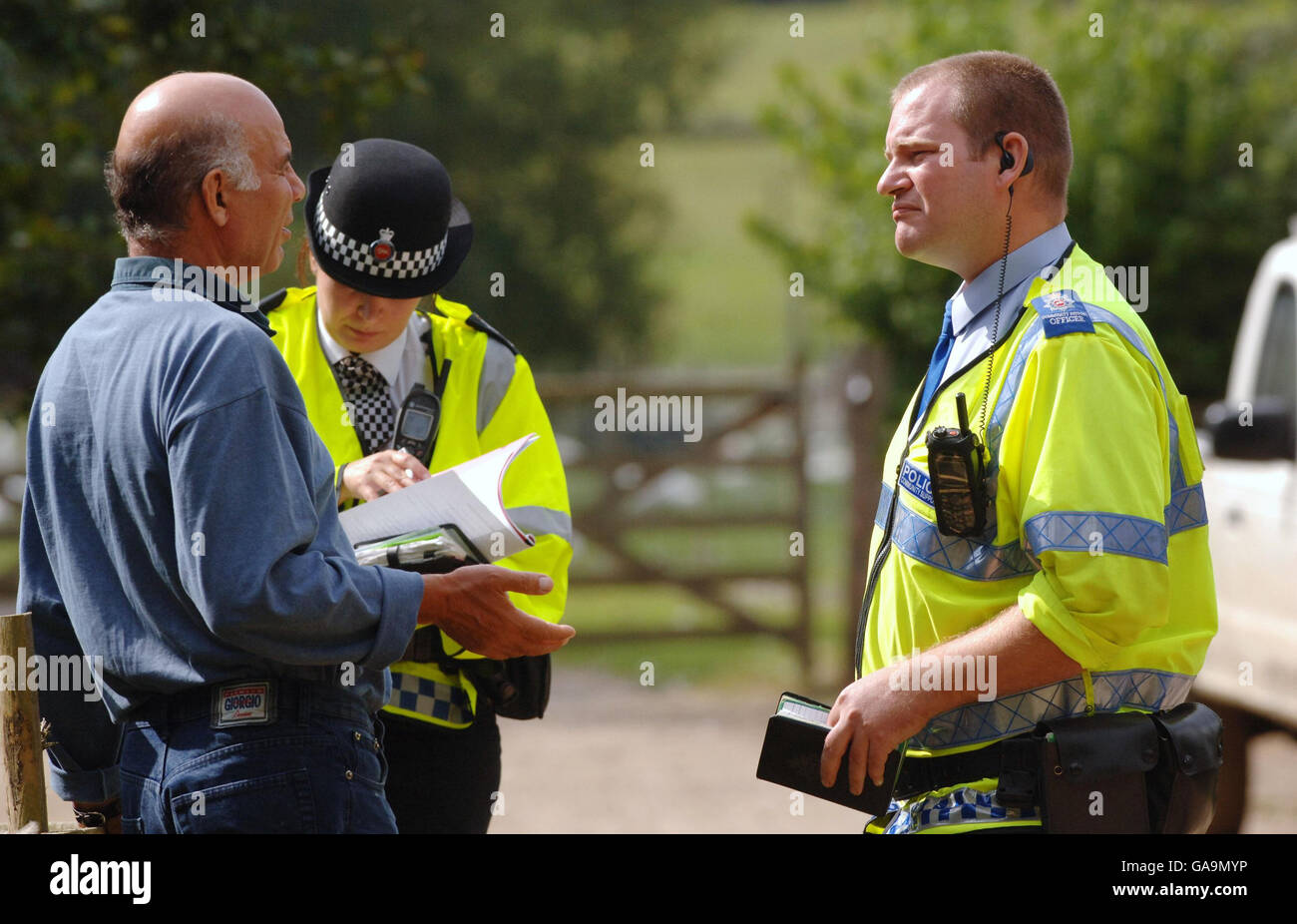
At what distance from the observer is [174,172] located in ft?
7.30

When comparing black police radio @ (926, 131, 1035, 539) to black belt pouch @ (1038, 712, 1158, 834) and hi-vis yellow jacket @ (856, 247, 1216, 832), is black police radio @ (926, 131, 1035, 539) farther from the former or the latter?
black belt pouch @ (1038, 712, 1158, 834)

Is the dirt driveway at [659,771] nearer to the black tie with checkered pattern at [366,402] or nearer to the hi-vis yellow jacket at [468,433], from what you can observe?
the hi-vis yellow jacket at [468,433]

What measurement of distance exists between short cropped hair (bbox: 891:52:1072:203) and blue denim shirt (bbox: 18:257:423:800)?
1201 millimetres

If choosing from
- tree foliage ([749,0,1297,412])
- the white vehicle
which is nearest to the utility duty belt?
the white vehicle

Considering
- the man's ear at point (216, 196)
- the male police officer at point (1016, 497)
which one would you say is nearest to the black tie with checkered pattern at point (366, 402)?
the man's ear at point (216, 196)

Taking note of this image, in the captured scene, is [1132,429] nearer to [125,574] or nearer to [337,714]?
[337,714]

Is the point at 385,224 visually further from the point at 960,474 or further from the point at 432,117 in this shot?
the point at 432,117

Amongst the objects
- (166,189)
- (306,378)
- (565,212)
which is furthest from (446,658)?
(565,212)

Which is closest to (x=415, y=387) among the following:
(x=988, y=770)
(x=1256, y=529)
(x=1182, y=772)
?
(x=988, y=770)

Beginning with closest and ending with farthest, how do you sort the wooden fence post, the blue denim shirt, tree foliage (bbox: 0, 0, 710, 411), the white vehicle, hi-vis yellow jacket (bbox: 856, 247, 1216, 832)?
the blue denim shirt
hi-vis yellow jacket (bbox: 856, 247, 1216, 832)
the wooden fence post
tree foliage (bbox: 0, 0, 710, 411)
the white vehicle

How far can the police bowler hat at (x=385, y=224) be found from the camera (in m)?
2.79

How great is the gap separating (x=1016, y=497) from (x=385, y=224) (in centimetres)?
129
